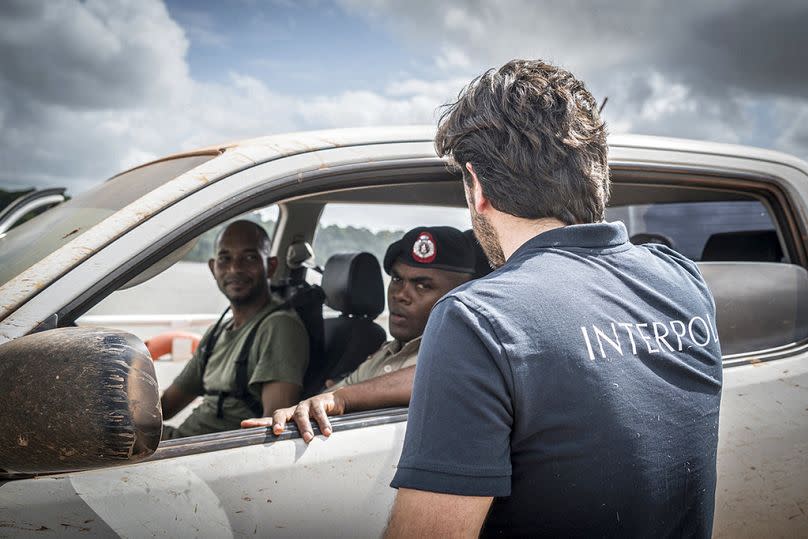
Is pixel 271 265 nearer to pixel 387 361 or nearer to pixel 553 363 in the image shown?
pixel 387 361

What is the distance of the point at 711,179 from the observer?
210 centimetres

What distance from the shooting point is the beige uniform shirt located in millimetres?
2467

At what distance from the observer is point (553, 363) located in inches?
38.3

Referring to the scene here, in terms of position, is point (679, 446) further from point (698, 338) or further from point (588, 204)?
point (588, 204)

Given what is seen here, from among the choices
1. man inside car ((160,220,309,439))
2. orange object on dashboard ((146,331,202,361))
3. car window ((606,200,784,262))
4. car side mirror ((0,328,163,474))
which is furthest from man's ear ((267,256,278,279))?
car side mirror ((0,328,163,474))

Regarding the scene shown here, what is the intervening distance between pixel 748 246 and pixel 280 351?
6.81 feet

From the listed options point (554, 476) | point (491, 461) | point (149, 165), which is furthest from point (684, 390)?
point (149, 165)

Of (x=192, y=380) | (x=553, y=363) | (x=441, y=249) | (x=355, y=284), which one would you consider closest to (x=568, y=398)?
(x=553, y=363)

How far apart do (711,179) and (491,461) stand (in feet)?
5.21

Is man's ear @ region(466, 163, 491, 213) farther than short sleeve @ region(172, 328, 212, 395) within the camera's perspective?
No

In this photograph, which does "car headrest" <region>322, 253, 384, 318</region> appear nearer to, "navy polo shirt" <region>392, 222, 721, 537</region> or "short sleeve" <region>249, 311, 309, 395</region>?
"short sleeve" <region>249, 311, 309, 395</region>

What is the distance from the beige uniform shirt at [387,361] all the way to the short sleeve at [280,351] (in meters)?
0.19

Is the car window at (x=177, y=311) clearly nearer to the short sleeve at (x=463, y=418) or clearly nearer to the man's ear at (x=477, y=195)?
the man's ear at (x=477, y=195)

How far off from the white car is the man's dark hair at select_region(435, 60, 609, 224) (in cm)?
49
